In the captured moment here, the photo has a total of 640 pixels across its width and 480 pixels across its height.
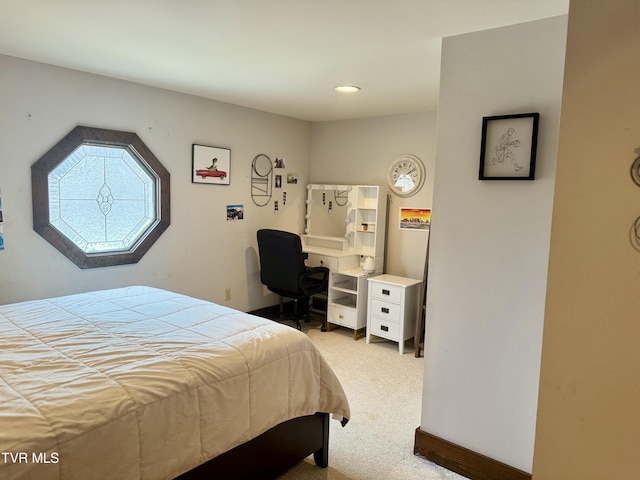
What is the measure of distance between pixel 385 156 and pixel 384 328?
1.76 metres

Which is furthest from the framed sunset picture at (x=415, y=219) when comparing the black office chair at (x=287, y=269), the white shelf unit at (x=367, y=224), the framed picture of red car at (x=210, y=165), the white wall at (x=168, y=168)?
the framed picture of red car at (x=210, y=165)

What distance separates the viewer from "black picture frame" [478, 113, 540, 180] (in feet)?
6.31

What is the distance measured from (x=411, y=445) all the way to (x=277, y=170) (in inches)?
→ 123

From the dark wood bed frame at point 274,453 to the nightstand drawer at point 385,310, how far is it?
179 centimetres

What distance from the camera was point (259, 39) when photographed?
229 centimetres

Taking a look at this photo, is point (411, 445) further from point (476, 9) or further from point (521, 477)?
point (476, 9)

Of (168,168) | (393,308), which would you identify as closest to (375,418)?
(393,308)

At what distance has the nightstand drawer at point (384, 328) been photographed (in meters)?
3.91

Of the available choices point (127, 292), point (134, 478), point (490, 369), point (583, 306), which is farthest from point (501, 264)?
point (127, 292)

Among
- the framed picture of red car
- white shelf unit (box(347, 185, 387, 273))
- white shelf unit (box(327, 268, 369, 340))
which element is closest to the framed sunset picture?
white shelf unit (box(347, 185, 387, 273))

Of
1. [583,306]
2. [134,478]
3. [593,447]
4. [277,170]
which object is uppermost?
[277,170]

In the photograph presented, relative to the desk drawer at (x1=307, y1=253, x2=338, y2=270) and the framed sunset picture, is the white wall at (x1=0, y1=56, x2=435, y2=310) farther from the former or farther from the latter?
the desk drawer at (x1=307, y1=253, x2=338, y2=270)

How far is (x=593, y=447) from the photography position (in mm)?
1266

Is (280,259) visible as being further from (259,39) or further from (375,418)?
(259,39)
